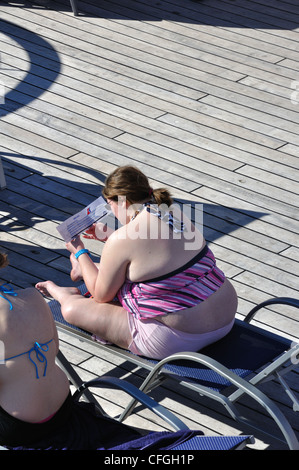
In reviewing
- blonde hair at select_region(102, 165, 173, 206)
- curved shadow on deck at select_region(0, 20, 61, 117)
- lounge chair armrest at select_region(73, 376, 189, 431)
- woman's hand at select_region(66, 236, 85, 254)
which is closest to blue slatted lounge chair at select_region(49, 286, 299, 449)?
lounge chair armrest at select_region(73, 376, 189, 431)

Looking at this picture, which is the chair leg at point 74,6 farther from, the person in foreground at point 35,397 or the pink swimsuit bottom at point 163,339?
the person in foreground at point 35,397

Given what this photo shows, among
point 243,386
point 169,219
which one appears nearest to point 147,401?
point 243,386

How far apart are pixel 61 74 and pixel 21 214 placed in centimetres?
213

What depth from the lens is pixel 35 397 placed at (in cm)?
315

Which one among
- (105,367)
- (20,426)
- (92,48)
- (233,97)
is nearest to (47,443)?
(20,426)

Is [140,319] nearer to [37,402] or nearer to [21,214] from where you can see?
[37,402]

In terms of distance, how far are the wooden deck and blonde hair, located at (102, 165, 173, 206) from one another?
995 millimetres

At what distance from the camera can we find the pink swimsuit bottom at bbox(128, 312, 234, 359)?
385cm

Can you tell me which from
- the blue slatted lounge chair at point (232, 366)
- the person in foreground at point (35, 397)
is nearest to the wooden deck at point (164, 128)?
the blue slatted lounge chair at point (232, 366)

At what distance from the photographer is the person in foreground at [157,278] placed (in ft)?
12.4

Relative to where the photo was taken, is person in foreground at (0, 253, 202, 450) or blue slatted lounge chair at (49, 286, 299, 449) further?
blue slatted lounge chair at (49, 286, 299, 449)

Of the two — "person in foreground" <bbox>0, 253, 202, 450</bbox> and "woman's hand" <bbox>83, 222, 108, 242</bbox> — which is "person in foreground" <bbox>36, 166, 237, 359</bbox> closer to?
"woman's hand" <bbox>83, 222, 108, 242</bbox>

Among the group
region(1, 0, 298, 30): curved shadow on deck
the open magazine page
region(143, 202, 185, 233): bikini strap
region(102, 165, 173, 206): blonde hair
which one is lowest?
region(1, 0, 298, 30): curved shadow on deck

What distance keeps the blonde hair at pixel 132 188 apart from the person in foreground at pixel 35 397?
78cm
